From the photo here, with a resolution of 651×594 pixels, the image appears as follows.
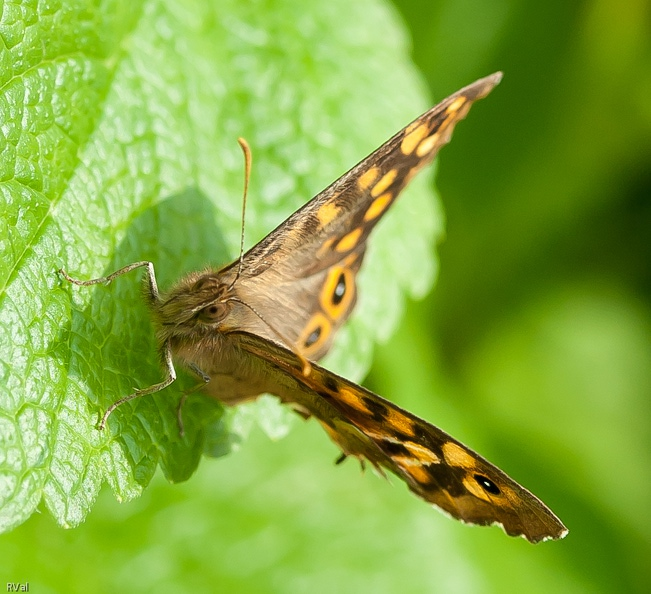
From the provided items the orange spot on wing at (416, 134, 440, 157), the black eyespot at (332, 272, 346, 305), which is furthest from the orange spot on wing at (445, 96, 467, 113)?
the black eyespot at (332, 272, 346, 305)

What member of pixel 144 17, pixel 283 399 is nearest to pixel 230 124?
pixel 144 17

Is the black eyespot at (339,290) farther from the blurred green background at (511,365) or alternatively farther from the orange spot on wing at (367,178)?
the blurred green background at (511,365)

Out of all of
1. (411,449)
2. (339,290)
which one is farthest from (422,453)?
(339,290)

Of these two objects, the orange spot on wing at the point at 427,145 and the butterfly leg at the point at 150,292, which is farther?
the orange spot on wing at the point at 427,145

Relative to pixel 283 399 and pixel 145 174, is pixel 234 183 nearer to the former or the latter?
pixel 145 174

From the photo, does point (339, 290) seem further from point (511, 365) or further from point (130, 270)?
point (511, 365)

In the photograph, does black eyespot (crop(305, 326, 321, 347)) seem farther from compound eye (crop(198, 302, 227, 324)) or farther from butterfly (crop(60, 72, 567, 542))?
compound eye (crop(198, 302, 227, 324))

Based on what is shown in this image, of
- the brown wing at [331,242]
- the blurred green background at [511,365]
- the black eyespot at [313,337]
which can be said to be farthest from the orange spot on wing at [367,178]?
the blurred green background at [511,365]
